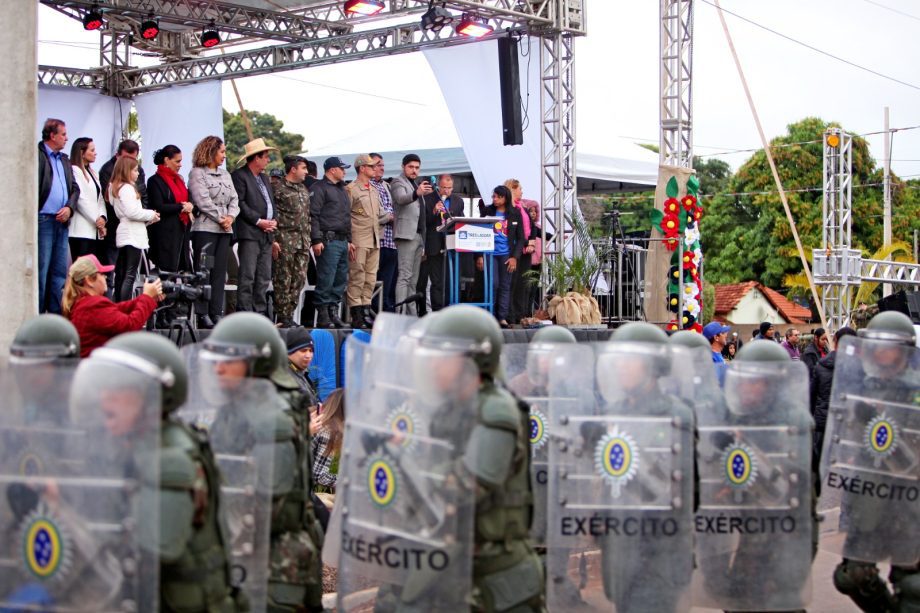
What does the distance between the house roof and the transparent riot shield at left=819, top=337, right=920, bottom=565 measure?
3458cm

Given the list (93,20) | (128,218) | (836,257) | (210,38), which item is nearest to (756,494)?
(128,218)

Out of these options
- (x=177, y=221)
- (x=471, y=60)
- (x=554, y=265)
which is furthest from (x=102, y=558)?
(x=471, y=60)

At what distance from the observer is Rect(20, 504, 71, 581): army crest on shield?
3.39 m

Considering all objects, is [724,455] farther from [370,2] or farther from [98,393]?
[370,2]

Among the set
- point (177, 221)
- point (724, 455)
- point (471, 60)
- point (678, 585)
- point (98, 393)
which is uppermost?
point (471, 60)

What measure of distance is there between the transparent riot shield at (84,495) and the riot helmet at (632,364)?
90.6 inches

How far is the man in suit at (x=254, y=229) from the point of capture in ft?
35.6

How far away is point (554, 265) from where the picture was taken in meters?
14.0

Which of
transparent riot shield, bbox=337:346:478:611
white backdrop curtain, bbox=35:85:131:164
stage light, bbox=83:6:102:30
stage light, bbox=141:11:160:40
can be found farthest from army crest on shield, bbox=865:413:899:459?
white backdrop curtain, bbox=35:85:131:164

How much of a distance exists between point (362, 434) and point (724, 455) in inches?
74.5

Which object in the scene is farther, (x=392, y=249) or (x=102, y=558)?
(x=392, y=249)

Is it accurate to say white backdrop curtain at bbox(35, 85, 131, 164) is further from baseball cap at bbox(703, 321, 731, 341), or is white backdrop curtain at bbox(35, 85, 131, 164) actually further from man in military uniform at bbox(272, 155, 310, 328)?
baseball cap at bbox(703, 321, 731, 341)

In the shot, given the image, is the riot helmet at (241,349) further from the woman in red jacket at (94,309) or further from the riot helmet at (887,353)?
the riot helmet at (887,353)

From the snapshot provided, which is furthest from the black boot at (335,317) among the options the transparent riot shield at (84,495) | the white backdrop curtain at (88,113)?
the transparent riot shield at (84,495)
